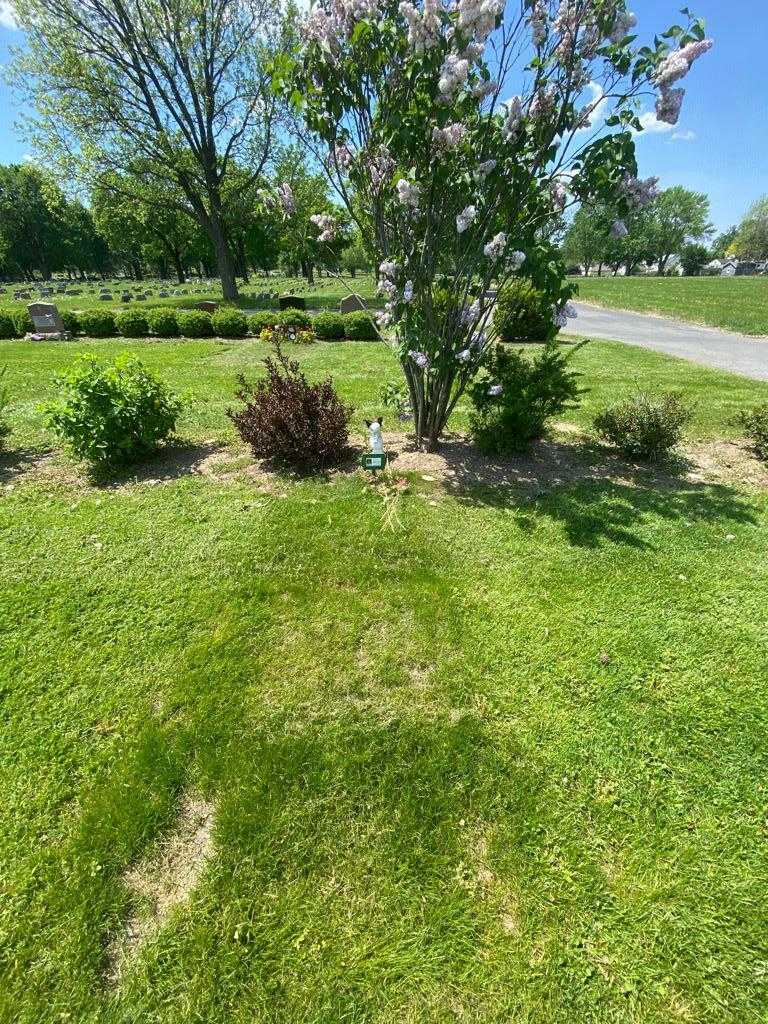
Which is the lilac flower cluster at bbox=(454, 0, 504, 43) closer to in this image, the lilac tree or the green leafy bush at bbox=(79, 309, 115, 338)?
the lilac tree

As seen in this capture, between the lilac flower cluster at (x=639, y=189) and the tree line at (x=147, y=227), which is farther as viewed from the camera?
the tree line at (x=147, y=227)

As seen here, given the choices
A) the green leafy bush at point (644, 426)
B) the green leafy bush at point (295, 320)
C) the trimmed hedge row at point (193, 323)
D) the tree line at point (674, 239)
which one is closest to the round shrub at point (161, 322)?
the trimmed hedge row at point (193, 323)

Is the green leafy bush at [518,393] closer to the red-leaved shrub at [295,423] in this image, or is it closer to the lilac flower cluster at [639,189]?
the lilac flower cluster at [639,189]

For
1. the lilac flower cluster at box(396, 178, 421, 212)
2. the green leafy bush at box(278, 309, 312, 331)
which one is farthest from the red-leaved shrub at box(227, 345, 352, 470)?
the green leafy bush at box(278, 309, 312, 331)

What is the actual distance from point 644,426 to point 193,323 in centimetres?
1366

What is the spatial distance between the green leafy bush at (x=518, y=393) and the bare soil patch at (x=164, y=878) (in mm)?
4460

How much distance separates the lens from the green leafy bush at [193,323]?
14480mm

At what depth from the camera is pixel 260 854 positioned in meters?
1.98

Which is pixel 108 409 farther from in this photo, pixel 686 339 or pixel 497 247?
pixel 686 339

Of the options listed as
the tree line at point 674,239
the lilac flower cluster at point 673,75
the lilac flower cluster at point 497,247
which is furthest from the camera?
the tree line at point 674,239

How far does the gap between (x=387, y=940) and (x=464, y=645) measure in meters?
1.53

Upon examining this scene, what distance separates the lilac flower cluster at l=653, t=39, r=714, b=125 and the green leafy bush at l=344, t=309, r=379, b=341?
11.1m

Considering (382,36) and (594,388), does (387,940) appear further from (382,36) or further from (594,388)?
(594,388)

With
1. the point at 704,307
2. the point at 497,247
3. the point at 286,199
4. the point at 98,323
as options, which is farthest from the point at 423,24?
the point at 704,307
